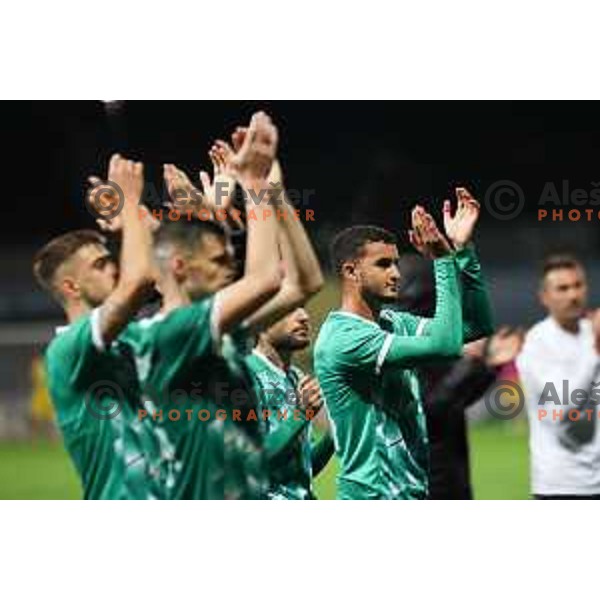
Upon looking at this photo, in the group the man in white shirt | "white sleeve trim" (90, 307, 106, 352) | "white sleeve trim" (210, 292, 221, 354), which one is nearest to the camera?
"white sleeve trim" (210, 292, 221, 354)

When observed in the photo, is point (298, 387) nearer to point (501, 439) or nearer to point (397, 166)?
point (397, 166)

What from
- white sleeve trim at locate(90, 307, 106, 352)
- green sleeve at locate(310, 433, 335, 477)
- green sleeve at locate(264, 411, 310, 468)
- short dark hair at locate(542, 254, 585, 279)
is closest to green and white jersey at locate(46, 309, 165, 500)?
white sleeve trim at locate(90, 307, 106, 352)

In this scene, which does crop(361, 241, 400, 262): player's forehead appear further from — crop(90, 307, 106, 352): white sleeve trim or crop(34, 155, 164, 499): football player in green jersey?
crop(90, 307, 106, 352): white sleeve trim

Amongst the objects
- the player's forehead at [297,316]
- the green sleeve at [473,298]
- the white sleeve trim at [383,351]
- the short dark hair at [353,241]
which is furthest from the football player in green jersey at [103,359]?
the green sleeve at [473,298]

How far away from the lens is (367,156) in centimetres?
509

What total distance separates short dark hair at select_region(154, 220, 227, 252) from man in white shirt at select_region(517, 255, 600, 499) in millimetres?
1124

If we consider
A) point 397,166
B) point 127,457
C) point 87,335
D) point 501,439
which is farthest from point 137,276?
point 501,439

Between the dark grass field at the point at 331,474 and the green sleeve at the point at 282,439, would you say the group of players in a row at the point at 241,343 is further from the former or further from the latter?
the dark grass field at the point at 331,474

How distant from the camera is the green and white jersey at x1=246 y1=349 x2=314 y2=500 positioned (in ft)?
16.2

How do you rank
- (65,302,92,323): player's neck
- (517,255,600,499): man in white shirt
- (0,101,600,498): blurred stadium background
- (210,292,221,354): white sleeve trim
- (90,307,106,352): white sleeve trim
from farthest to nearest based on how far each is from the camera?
(517,255,600,499): man in white shirt, (0,101,600,498): blurred stadium background, (65,302,92,323): player's neck, (90,307,106,352): white sleeve trim, (210,292,221,354): white sleeve trim

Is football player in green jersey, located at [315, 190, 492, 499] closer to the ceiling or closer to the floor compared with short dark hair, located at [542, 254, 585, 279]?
closer to the floor

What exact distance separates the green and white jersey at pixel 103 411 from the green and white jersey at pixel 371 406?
63cm

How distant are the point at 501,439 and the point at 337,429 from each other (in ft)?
3.76

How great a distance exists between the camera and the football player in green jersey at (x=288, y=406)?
4.96 m
